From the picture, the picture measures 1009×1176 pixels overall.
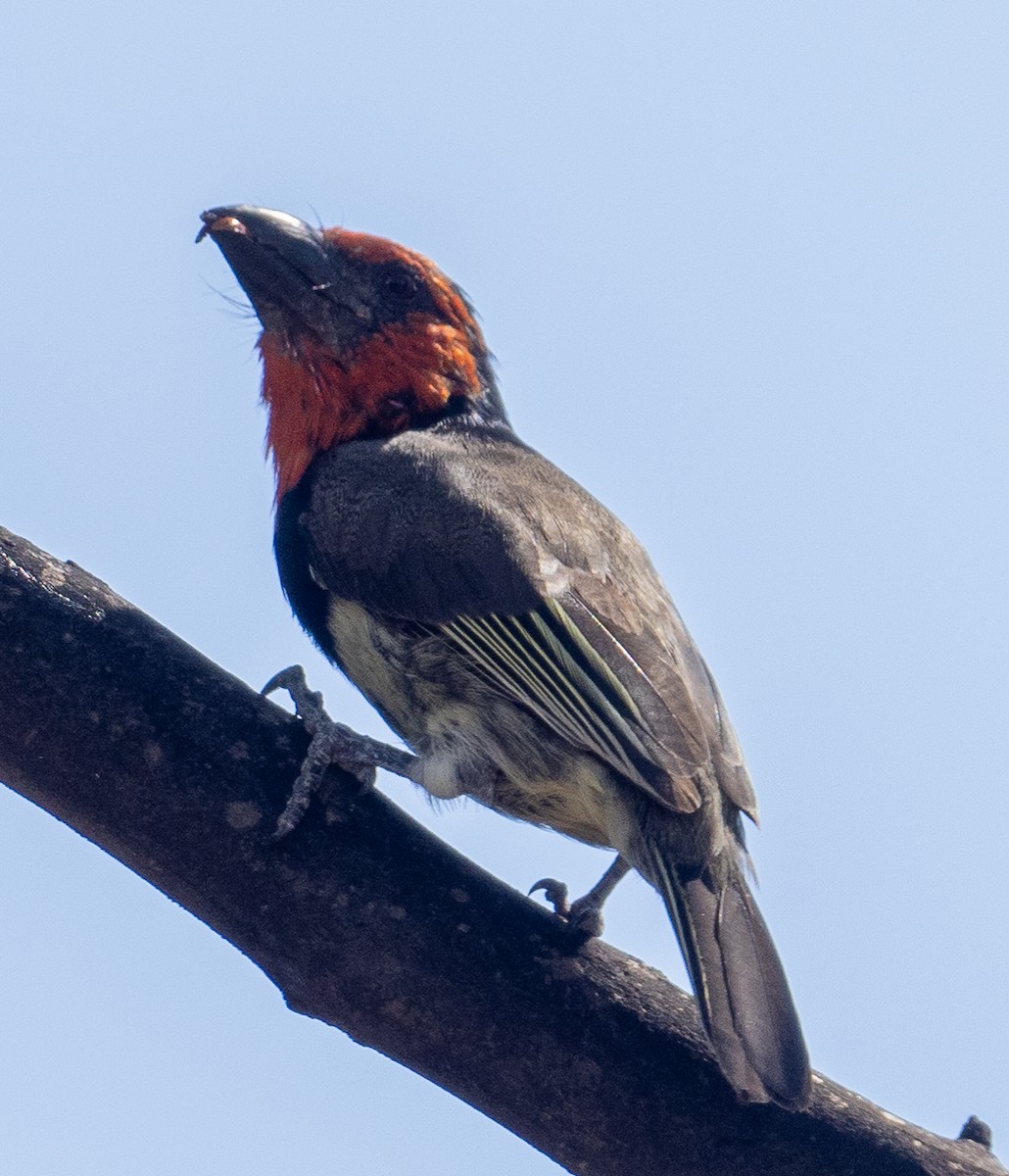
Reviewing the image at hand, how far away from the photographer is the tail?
2.58 meters

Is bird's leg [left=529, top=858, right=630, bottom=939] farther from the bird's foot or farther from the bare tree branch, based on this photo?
the bare tree branch

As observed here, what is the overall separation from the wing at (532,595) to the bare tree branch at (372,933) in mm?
546

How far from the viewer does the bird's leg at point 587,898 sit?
133 inches

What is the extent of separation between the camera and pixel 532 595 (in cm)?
339

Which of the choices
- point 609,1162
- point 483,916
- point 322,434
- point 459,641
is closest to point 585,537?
point 459,641

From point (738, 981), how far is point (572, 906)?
745 millimetres

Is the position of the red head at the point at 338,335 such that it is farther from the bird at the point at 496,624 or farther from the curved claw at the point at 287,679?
the curved claw at the point at 287,679

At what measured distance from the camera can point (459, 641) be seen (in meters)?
3.35

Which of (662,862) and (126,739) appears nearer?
(126,739)

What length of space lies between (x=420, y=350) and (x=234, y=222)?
2.13 ft

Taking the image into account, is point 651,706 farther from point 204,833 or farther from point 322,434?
point 322,434

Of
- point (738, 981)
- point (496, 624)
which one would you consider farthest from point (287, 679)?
point (738, 981)

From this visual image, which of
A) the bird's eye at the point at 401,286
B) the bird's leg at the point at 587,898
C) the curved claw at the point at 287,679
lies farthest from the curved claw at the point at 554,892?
the bird's eye at the point at 401,286

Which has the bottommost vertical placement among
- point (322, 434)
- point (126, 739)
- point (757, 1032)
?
point (126, 739)
